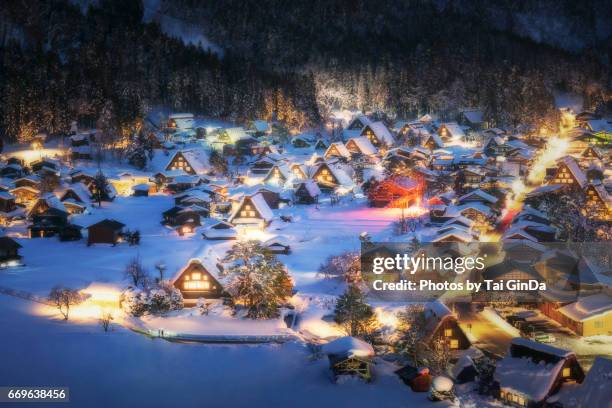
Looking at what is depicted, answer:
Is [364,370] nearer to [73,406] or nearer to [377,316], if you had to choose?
[377,316]

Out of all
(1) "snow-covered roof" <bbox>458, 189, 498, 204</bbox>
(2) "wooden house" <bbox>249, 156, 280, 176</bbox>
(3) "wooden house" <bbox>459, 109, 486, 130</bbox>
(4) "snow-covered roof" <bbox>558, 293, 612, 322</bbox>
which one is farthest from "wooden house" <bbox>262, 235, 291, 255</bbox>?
(3) "wooden house" <bbox>459, 109, 486, 130</bbox>

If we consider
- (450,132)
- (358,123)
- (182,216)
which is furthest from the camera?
(358,123)

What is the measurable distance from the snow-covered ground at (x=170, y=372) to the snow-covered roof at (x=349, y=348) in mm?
562

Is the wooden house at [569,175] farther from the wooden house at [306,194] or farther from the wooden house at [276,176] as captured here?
the wooden house at [276,176]

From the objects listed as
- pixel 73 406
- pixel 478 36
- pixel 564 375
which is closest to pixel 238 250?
pixel 73 406

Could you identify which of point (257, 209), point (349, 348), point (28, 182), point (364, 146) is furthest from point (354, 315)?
point (364, 146)

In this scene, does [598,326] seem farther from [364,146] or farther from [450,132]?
[450,132]

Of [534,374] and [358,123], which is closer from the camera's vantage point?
[534,374]

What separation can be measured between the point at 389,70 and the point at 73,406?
72037 millimetres

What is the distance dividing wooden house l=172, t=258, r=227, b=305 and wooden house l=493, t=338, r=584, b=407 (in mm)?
10879

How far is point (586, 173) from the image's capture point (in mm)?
40406

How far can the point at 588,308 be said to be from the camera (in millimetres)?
19641

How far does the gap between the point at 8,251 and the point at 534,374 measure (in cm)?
2246

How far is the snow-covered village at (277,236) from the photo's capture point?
15898 mm
